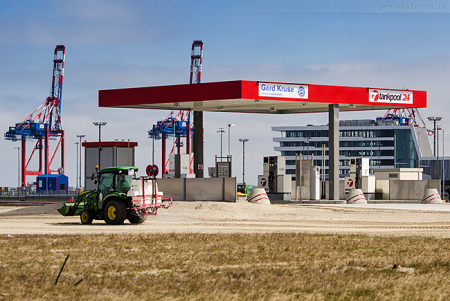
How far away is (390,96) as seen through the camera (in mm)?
46281

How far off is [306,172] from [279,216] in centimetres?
1511

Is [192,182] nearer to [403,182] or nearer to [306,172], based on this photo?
[306,172]

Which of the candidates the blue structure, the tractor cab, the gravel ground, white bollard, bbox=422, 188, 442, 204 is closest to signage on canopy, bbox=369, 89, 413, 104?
white bollard, bbox=422, 188, 442, 204

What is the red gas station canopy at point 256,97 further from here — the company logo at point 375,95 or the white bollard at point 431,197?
the white bollard at point 431,197

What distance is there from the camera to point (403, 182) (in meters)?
51.0

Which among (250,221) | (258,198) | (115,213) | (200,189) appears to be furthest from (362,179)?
(115,213)

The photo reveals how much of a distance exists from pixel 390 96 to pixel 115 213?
2506cm

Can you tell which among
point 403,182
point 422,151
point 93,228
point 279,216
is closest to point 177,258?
point 93,228

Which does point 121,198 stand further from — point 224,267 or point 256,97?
point 256,97

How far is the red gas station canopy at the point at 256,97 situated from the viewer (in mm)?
41250

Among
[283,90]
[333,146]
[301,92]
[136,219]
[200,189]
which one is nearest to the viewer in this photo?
[136,219]

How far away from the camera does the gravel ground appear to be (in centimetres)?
2380

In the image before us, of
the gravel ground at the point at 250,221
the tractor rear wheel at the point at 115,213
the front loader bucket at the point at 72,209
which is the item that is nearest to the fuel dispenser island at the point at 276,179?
the gravel ground at the point at 250,221

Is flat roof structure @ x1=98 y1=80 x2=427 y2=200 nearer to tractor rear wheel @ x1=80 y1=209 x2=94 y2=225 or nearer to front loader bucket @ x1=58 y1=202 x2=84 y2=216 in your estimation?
front loader bucket @ x1=58 y1=202 x2=84 y2=216
